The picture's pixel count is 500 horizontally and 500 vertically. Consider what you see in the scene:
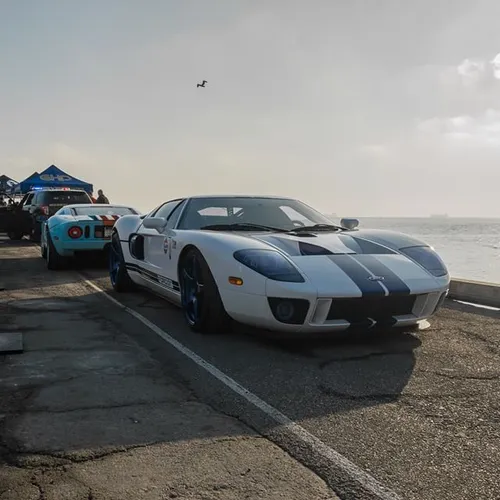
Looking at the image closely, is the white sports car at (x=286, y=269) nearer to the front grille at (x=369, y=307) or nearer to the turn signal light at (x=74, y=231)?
the front grille at (x=369, y=307)

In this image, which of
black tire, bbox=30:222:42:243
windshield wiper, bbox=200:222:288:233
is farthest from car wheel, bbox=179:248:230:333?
black tire, bbox=30:222:42:243

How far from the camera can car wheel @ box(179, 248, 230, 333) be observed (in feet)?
14.8

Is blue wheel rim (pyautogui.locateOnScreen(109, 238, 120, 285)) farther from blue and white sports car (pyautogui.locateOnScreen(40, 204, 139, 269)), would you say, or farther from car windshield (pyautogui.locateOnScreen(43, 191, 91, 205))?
car windshield (pyautogui.locateOnScreen(43, 191, 91, 205))

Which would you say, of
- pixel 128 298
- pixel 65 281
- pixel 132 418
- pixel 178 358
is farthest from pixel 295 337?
pixel 65 281

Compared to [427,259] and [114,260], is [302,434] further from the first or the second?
[114,260]

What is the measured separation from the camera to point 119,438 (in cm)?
256

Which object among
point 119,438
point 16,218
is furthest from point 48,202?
point 119,438

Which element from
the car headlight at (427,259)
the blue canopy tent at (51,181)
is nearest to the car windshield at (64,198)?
the blue canopy tent at (51,181)

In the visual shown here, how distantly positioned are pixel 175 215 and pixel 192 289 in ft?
3.68

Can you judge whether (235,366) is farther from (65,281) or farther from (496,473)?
(65,281)

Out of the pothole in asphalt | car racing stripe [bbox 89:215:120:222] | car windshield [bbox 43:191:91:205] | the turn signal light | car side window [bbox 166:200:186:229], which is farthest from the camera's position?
car windshield [bbox 43:191:91:205]

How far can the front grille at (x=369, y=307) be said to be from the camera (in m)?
3.97

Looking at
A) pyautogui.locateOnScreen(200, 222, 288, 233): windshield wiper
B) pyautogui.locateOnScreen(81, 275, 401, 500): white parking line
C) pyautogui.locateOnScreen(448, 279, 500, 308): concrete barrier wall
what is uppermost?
pyautogui.locateOnScreen(200, 222, 288, 233): windshield wiper

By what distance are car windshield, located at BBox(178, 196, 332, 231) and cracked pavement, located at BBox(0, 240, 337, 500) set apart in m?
1.58
